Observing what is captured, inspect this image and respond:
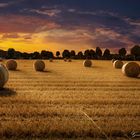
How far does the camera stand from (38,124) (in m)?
10.1

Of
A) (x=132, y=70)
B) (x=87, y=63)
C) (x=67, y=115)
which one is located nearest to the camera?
(x=67, y=115)

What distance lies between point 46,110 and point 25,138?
3.33 metres

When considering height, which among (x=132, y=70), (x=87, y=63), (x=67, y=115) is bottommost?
(x=67, y=115)

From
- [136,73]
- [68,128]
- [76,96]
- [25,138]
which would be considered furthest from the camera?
[136,73]

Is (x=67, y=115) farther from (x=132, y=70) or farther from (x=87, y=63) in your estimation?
(x=87, y=63)

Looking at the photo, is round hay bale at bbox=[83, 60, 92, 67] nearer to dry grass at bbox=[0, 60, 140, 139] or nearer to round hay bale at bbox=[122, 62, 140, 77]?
round hay bale at bbox=[122, 62, 140, 77]

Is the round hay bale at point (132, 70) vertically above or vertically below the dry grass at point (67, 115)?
above

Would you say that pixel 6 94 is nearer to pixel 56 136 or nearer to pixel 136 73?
pixel 56 136

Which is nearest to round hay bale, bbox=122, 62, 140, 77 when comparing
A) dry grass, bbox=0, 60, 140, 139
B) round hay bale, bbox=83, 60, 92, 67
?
dry grass, bbox=0, 60, 140, 139

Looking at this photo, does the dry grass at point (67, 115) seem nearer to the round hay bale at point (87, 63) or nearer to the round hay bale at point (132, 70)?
the round hay bale at point (132, 70)

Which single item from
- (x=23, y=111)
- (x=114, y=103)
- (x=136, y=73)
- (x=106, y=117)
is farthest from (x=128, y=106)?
(x=136, y=73)

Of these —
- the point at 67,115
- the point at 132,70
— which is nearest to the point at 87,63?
the point at 132,70

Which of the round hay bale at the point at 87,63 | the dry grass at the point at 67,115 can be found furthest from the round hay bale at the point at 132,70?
the round hay bale at the point at 87,63

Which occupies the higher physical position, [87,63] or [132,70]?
[87,63]
